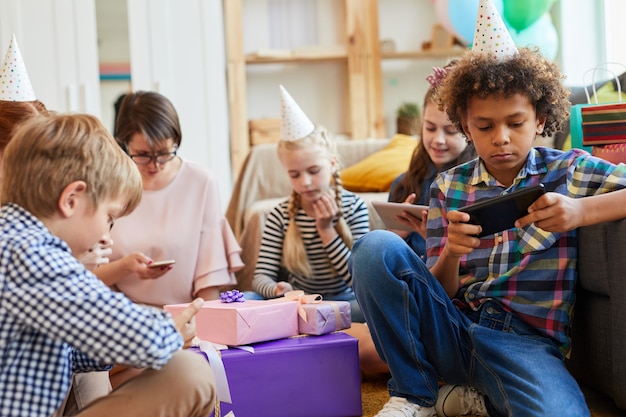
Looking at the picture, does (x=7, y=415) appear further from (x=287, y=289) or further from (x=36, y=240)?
(x=287, y=289)

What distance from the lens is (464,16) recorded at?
3416 mm

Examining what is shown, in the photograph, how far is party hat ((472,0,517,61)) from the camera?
145cm

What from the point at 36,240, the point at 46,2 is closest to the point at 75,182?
the point at 36,240

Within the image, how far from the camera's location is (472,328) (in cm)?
141

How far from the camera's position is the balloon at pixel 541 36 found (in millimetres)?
3363

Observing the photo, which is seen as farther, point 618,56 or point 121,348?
point 618,56

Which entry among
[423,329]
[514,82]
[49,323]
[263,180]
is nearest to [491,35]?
[514,82]

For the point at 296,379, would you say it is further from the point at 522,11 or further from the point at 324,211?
the point at 522,11

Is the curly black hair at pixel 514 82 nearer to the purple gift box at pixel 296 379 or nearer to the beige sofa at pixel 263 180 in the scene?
the purple gift box at pixel 296 379

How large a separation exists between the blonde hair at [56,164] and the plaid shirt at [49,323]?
5 cm

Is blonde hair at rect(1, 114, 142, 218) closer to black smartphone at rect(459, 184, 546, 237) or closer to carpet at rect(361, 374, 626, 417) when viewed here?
black smartphone at rect(459, 184, 546, 237)

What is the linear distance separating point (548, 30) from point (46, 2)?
2429mm

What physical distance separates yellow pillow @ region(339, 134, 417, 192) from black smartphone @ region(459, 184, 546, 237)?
1.50 meters

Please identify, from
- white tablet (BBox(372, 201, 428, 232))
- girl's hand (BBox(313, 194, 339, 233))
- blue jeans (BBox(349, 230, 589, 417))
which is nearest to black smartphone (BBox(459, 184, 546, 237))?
blue jeans (BBox(349, 230, 589, 417))
